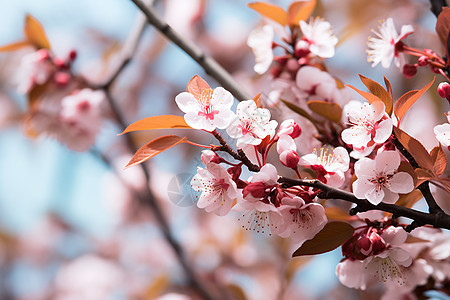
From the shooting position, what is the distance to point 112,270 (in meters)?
2.53

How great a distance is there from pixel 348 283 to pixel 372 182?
0.68 ft

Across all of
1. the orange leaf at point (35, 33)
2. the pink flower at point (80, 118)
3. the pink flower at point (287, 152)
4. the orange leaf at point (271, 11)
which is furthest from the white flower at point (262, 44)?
the pink flower at point (80, 118)

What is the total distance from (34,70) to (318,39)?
32.2 inches

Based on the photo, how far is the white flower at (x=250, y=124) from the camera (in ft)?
1.71

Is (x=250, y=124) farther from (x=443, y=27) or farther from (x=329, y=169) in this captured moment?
(x=443, y=27)

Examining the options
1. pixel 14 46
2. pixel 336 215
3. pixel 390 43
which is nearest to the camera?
pixel 336 215

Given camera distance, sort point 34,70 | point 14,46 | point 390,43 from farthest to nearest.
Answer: point 34,70 → point 14,46 → point 390,43

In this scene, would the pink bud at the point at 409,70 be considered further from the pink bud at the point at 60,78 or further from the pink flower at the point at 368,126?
the pink bud at the point at 60,78

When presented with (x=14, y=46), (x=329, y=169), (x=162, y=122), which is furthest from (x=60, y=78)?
(x=329, y=169)

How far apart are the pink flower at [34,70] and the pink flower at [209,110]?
85 cm

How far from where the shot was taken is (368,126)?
547 mm

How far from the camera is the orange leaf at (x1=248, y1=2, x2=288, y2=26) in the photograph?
0.81 m

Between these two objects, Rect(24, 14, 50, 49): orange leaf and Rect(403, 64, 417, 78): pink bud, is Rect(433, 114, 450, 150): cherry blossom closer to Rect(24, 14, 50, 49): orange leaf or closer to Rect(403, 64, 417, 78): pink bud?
Rect(403, 64, 417, 78): pink bud

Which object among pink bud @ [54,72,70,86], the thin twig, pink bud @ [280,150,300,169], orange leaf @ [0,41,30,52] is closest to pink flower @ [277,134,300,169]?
pink bud @ [280,150,300,169]
